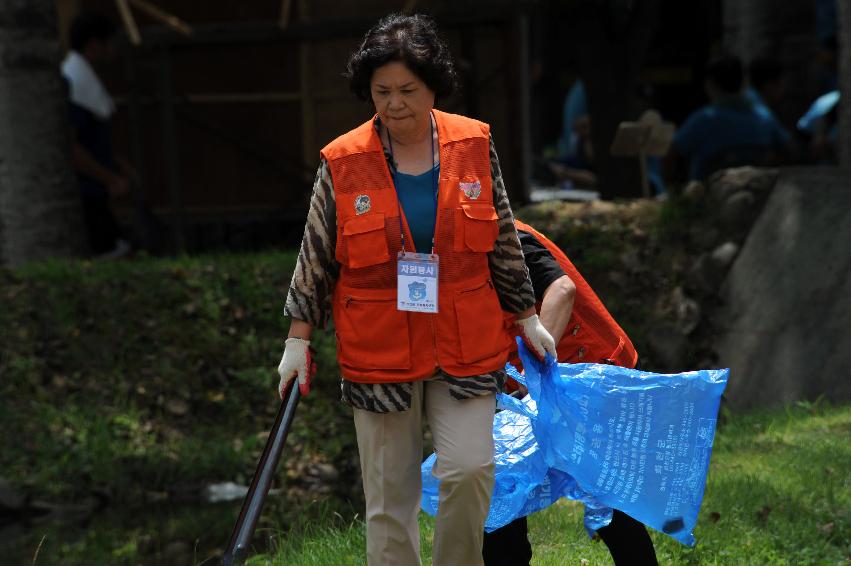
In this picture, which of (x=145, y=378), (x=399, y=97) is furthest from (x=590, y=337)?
(x=145, y=378)

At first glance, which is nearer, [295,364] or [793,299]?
[295,364]

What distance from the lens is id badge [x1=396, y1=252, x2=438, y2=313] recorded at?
345 cm

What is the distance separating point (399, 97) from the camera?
3562mm

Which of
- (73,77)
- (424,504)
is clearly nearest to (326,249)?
(424,504)

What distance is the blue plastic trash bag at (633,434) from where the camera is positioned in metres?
3.64

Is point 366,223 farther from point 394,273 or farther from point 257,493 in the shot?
point 257,493

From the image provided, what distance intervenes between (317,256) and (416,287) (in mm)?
334

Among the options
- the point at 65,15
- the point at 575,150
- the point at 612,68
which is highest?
the point at 65,15

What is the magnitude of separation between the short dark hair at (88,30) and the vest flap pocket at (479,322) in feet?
20.5

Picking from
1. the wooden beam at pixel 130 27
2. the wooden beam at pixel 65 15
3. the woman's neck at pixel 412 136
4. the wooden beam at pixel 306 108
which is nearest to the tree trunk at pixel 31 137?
the wooden beam at pixel 130 27

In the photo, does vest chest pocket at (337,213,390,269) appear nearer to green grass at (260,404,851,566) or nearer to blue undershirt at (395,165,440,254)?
blue undershirt at (395,165,440,254)

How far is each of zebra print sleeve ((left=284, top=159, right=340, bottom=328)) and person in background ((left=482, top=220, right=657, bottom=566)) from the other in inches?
26.1

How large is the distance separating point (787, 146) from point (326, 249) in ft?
23.7

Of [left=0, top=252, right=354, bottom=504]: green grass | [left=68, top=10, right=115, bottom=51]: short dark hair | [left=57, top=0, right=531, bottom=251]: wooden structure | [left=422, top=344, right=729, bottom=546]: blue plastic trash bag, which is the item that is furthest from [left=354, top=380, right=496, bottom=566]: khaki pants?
[left=57, top=0, right=531, bottom=251]: wooden structure
